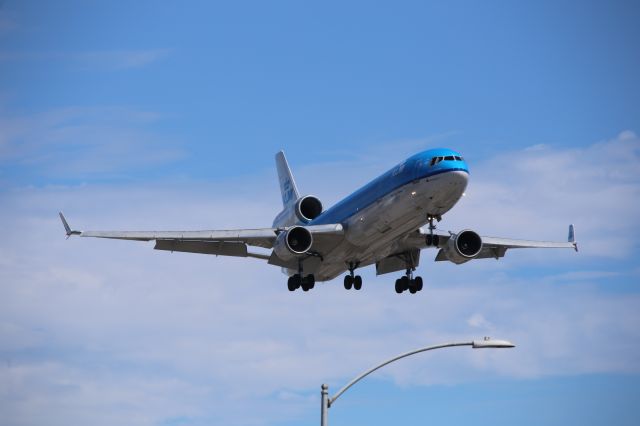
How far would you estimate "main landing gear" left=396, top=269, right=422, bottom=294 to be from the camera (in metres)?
60.2

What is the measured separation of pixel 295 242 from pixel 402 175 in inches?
302

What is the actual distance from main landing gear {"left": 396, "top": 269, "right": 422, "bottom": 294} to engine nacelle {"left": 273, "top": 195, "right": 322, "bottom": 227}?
6135 mm

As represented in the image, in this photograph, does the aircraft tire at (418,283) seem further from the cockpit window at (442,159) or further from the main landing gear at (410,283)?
the cockpit window at (442,159)

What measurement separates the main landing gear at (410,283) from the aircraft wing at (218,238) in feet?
18.7

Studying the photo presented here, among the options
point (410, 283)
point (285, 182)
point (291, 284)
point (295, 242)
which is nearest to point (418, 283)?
point (410, 283)

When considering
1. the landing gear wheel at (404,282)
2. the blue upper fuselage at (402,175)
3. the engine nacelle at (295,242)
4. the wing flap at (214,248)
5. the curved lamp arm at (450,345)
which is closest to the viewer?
the curved lamp arm at (450,345)

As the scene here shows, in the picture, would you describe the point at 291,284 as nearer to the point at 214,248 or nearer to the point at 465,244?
the point at 214,248

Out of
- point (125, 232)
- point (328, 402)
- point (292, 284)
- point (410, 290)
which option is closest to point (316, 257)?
point (292, 284)

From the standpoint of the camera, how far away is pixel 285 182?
72.1 m

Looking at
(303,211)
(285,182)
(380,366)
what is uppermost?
(285,182)

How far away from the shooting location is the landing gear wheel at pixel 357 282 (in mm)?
60000

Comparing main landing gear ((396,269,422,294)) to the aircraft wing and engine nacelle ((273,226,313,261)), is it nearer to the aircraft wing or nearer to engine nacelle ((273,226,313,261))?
the aircraft wing

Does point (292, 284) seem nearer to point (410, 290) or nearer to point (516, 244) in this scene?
point (410, 290)

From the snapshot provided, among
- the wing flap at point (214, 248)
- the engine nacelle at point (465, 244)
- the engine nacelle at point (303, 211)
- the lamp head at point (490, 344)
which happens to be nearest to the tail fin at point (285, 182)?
the engine nacelle at point (303, 211)
